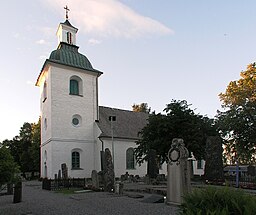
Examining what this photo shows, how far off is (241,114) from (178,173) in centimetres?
1972

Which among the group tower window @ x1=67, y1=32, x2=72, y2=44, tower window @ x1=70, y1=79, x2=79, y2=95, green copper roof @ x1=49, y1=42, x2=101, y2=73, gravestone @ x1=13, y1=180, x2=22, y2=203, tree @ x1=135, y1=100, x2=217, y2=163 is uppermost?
tower window @ x1=67, y1=32, x2=72, y2=44

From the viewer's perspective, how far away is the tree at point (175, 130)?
77.9 ft

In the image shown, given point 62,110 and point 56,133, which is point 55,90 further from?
point 56,133

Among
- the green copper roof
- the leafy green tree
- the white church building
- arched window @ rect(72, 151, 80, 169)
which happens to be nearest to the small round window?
the white church building

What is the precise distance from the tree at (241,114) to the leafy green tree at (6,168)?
69.9 ft

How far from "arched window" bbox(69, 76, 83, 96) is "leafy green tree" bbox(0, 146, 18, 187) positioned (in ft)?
71.4

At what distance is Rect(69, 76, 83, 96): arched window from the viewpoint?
33.3m

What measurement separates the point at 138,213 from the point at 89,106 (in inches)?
986

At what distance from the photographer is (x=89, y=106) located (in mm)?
33781

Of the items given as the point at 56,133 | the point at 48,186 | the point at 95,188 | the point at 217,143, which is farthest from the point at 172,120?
the point at 56,133

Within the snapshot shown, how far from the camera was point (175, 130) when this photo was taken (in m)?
24.0

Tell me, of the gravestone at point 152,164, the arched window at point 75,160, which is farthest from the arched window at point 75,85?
the gravestone at point 152,164

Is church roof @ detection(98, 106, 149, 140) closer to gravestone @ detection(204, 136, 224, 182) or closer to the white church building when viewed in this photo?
the white church building

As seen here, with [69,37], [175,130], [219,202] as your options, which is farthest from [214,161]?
[69,37]
